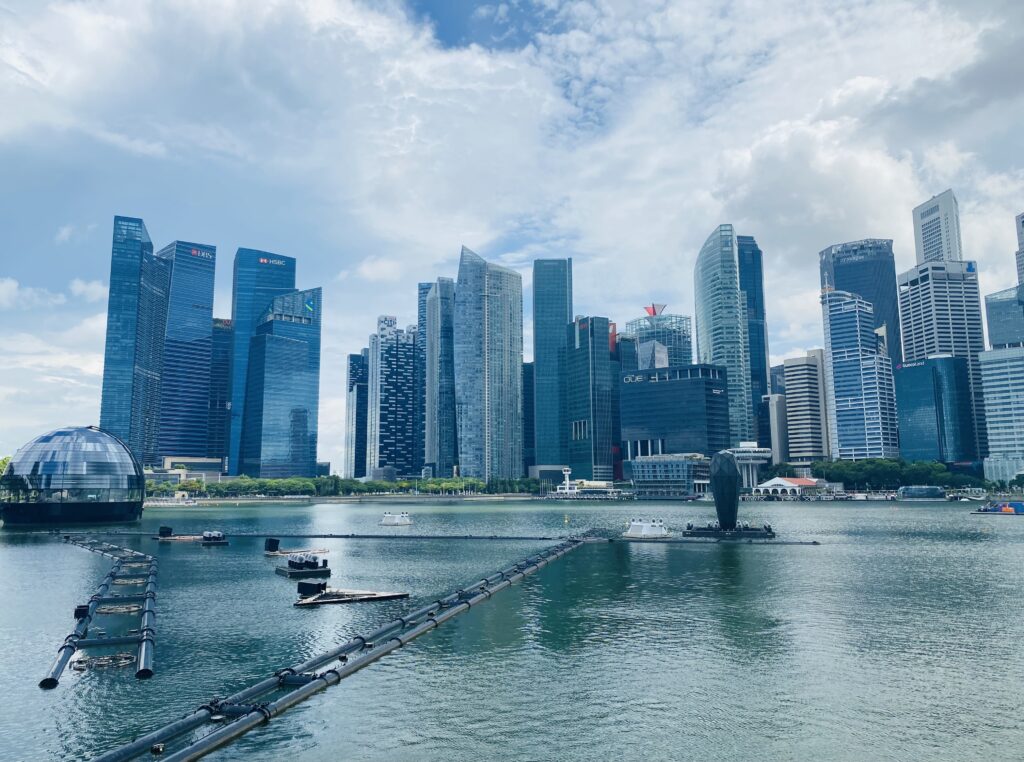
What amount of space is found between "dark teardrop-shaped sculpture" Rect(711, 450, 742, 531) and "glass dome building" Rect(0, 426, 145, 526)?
134256mm

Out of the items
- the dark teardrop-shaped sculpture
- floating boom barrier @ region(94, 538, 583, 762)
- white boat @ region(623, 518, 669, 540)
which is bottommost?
floating boom barrier @ region(94, 538, 583, 762)

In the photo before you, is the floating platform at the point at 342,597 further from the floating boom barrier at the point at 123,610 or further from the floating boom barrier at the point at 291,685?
the floating boom barrier at the point at 123,610

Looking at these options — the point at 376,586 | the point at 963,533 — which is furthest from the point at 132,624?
the point at 963,533

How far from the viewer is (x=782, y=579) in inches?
3231

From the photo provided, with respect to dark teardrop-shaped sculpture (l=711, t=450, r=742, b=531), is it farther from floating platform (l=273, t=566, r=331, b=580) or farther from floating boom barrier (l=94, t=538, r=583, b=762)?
floating boom barrier (l=94, t=538, r=583, b=762)

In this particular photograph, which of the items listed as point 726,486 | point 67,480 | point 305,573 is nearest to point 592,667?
point 305,573

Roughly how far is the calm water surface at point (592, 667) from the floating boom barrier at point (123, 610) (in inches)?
42.2

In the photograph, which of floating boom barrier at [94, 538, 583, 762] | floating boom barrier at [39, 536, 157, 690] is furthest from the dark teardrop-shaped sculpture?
floating boom barrier at [39, 536, 157, 690]

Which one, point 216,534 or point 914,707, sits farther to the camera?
point 216,534

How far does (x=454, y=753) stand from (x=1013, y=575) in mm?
80223

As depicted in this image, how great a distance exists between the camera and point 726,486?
422 ft

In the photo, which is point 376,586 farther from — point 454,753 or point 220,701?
point 454,753

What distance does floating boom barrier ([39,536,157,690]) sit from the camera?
4556 cm

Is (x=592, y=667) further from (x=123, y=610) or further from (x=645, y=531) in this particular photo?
(x=645, y=531)
